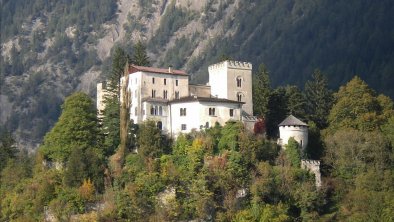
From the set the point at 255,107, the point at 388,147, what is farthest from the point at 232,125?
the point at 388,147

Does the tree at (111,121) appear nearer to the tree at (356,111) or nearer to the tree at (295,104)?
the tree at (295,104)

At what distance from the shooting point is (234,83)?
88.9m

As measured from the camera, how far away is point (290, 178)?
7806 cm

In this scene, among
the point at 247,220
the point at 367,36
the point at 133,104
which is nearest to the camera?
the point at 247,220

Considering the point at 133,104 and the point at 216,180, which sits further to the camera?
the point at 133,104

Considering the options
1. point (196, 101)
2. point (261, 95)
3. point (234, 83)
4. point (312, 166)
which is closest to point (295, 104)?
point (261, 95)

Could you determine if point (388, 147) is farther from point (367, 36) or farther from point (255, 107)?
point (367, 36)

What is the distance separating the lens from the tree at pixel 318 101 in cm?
9338

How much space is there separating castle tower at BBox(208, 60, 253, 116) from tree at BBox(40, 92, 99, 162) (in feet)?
45.6

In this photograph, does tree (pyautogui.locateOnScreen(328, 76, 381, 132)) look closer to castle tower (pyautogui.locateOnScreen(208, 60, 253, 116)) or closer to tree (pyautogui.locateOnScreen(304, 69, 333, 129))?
tree (pyautogui.locateOnScreen(304, 69, 333, 129))

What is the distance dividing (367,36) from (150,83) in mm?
105620

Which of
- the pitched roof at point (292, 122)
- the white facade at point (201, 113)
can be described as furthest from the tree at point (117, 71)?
the pitched roof at point (292, 122)

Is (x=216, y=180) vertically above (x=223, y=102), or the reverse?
(x=223, y=102)

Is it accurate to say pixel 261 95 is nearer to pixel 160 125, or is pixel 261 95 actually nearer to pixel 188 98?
pixel 188 98
